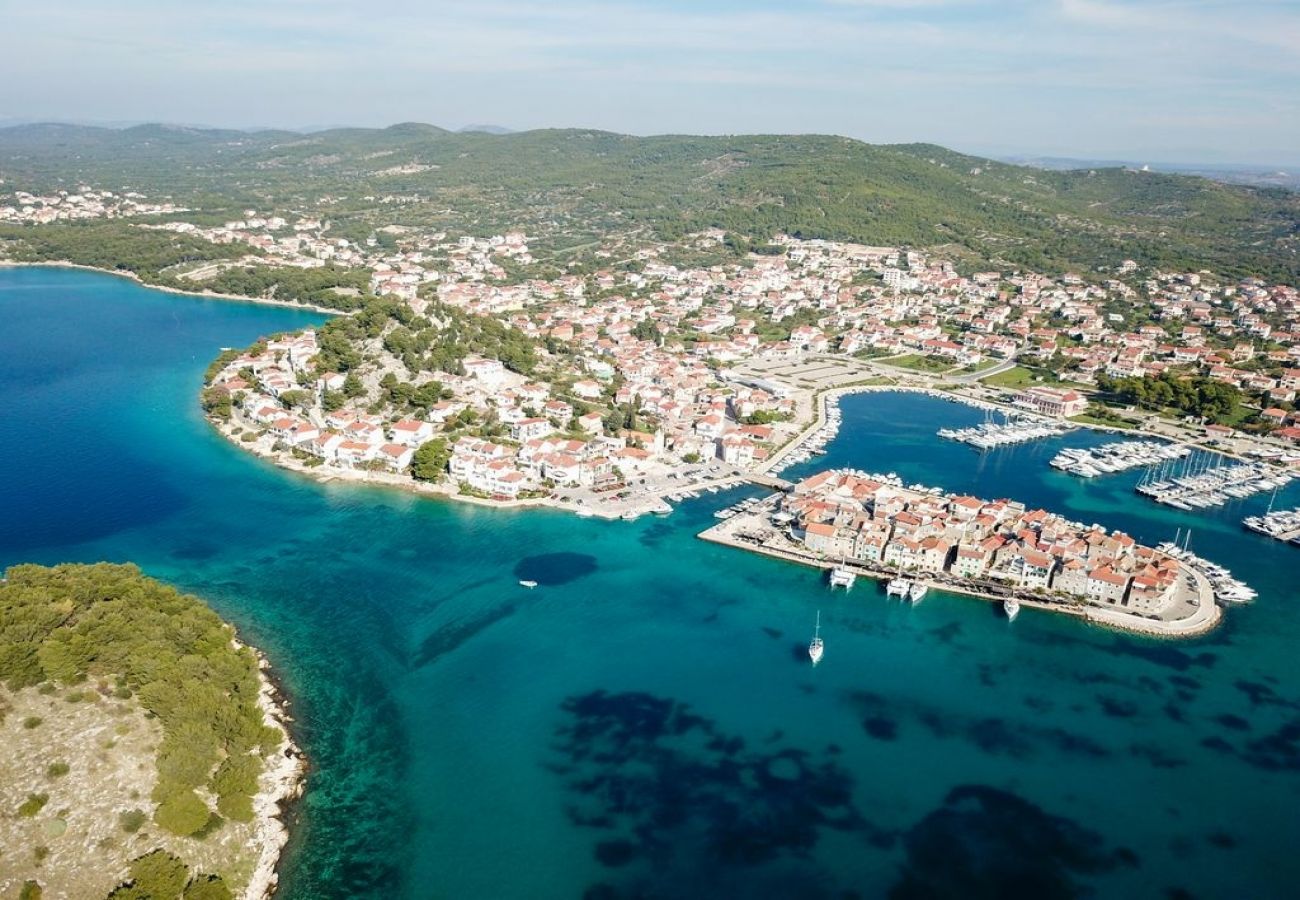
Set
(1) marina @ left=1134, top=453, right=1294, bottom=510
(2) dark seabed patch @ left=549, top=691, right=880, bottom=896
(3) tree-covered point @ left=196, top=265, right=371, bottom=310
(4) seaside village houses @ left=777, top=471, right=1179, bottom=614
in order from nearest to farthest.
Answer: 1. (2) dark seabed patch @ left=549, top=691, right=880, bottom=896
2. (4) seaside village houses @ left=777, top=471, right=1179, bottom=614
3. (1) marina @ left=1134, top=453, right=1294, bottom=510
4. (3) tree-covered point @ left=196, top=265, right=371, bottom=310

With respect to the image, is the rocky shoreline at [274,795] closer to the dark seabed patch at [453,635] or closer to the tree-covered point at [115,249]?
the dark seabed patch at [453,635]

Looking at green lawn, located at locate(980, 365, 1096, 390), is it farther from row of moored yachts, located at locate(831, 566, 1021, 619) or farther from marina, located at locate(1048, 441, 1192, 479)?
row of moored yachts, located at locate(831, 566, 1021, 619)

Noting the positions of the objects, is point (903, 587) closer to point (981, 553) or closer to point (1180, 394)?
point (981, 553)

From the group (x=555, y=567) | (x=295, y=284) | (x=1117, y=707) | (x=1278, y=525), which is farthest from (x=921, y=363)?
(x=295, y=284)

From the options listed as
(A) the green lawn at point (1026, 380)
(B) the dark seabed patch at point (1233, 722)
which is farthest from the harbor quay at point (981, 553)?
(A) the green lawn at point (1026, 380)

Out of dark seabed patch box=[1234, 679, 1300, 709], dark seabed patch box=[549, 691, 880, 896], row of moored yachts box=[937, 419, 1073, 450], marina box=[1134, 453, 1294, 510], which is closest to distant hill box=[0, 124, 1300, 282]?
row of moored yachts box=[937, 419, 1073, 450]
